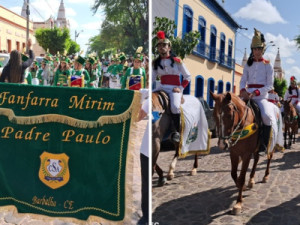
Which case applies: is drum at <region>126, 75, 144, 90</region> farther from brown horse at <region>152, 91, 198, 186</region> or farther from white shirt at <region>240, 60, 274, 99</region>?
white shirt at <region>240, 60, 274, 99</region>

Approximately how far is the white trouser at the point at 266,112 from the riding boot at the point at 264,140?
0.05 meters

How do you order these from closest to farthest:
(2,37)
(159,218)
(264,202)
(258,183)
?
(159,218) → (2,37) → (264,202) → (258,183)

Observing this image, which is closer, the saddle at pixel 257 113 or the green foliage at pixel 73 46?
the green foliage at pixel 73 46

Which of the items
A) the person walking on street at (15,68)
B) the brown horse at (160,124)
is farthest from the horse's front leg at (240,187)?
the person walking on street at (15,68)

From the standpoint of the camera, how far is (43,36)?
2582 mm

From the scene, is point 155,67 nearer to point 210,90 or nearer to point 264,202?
point 210,90

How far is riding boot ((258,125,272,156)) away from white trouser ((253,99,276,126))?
0.16 ft

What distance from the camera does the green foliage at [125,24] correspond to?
2.04 meters

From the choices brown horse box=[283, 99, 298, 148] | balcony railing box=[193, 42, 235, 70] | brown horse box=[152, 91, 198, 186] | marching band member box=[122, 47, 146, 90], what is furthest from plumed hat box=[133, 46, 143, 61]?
brown horse box=[283, 99, 298, 148]

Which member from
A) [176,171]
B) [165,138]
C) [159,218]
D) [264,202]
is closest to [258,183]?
[264,202]

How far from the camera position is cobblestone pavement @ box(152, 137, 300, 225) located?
7.89 feet

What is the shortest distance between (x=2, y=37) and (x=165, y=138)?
1488 millimetres

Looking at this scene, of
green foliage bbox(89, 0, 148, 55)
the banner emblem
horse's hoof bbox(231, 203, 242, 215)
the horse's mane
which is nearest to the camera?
green foliage bbox(89, 0, 148, 55)

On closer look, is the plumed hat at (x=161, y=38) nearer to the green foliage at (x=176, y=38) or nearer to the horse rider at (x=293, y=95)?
the green foliage at (x=176, y=38)
